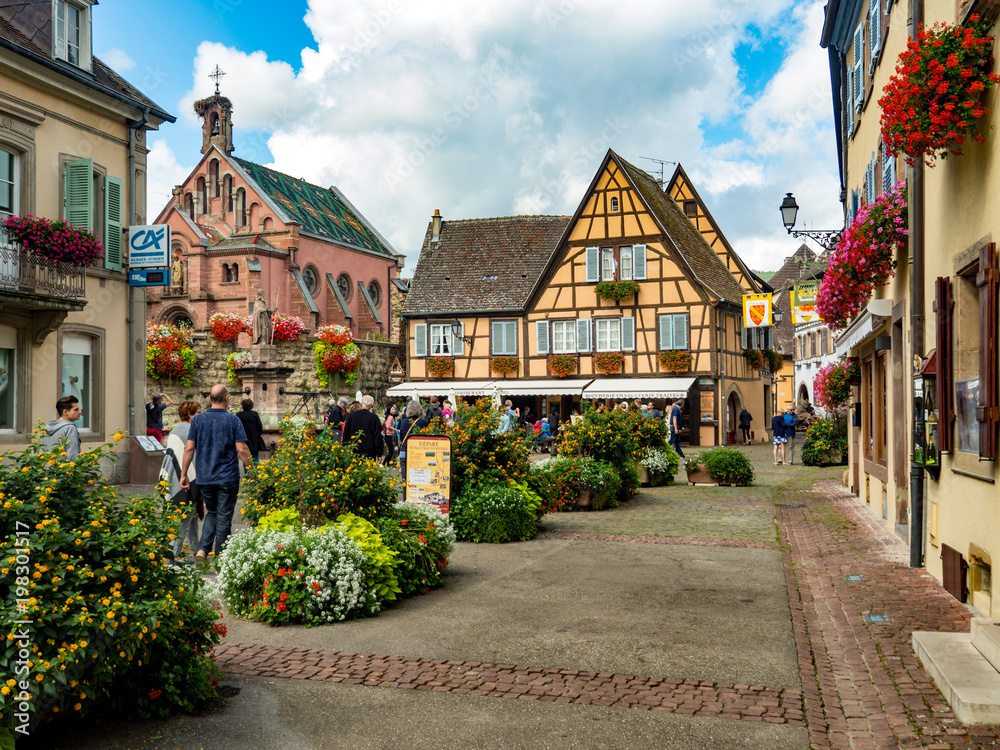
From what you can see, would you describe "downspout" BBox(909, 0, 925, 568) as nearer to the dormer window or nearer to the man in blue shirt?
the man in blue shirt

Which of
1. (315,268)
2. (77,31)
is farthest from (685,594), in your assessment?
(315,268)

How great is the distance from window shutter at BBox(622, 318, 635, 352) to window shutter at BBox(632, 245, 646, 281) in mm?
1577

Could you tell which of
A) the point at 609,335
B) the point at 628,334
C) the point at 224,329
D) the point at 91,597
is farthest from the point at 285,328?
the point at 91,597

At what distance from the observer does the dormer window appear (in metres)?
16.1

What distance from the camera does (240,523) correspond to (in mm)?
11516

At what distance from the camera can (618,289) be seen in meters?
32.9

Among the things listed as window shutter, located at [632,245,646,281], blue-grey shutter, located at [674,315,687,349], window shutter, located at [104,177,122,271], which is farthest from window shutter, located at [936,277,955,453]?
window shutter, located at [632,245,646,281]

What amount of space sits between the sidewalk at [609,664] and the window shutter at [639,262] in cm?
2422

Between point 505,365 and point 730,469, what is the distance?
1826cm

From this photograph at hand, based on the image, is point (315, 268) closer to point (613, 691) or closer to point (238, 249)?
point (238, 249)

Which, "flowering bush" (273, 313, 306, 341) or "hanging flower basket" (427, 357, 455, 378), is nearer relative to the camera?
"flowering bush" (273, 313, 306, 341)

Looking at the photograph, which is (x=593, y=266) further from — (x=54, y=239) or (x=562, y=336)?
(x=54, y=239)

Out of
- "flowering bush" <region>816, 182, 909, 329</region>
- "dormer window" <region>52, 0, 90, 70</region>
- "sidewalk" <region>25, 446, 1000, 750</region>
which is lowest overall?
"sidewalk" <region>25, 446, 1000, 750</region>

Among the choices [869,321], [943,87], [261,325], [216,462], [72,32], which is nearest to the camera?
[943,87]
